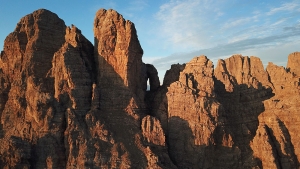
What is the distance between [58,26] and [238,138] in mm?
25600

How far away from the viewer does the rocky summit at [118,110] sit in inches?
1238

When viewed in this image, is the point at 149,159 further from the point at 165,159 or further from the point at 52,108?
the point at 52,108

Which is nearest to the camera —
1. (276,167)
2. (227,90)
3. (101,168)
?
(101,168)

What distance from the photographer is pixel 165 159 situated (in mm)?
32469

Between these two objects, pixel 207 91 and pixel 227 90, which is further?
pixel 227 90

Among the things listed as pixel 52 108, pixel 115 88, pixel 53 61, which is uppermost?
pixel 53 61

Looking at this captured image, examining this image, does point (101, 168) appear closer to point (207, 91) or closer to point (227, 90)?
point (207, 91)

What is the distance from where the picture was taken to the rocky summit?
31.5 m

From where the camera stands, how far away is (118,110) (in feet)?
115

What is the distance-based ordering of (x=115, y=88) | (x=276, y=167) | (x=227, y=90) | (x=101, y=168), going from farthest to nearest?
(x=227, y=90), (x=115, y=88), (x=276, y=167), (x=101, y=168)

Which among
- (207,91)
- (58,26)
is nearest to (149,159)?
(207,91)

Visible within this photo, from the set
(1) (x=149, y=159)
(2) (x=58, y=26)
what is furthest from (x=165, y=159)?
(2) (x=58, y=26)

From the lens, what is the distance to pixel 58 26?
40.2 meters

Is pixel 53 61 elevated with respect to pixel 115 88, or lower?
elevated
